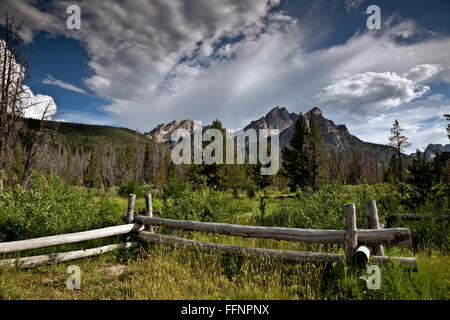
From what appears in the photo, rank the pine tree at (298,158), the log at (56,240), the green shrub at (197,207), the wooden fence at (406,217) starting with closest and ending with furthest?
the log at (56,240)
the wooden fence at (406,217)
the green shrub at (197,207)
the pine tree at (298,158)

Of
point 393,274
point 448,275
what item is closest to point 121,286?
point 393,274

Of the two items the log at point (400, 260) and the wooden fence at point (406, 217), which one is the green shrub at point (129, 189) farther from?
the log at point (400, 260)

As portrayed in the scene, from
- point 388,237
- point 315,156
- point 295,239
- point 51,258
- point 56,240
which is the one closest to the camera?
point 388,237

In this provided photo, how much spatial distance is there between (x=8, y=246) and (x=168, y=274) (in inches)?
123

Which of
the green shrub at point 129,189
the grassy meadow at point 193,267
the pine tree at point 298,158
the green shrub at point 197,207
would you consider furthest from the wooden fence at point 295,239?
the pine tree at point 298,158

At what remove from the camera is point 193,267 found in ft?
16.4

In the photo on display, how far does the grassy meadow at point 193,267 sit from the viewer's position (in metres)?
3.59

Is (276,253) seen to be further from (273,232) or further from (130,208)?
(130,208)

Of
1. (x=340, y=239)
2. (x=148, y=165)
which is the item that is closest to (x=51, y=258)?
(x=340, y=239)

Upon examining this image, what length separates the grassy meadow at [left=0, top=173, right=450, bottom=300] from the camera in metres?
3.59

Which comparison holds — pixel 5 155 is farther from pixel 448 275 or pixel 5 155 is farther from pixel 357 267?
pixel 448 275

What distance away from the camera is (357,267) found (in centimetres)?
384

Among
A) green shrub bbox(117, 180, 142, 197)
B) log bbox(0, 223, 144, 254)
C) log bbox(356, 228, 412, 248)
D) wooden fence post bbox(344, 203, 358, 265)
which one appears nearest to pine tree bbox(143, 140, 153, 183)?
green shrub bbox(117, 180, 142, 197)
